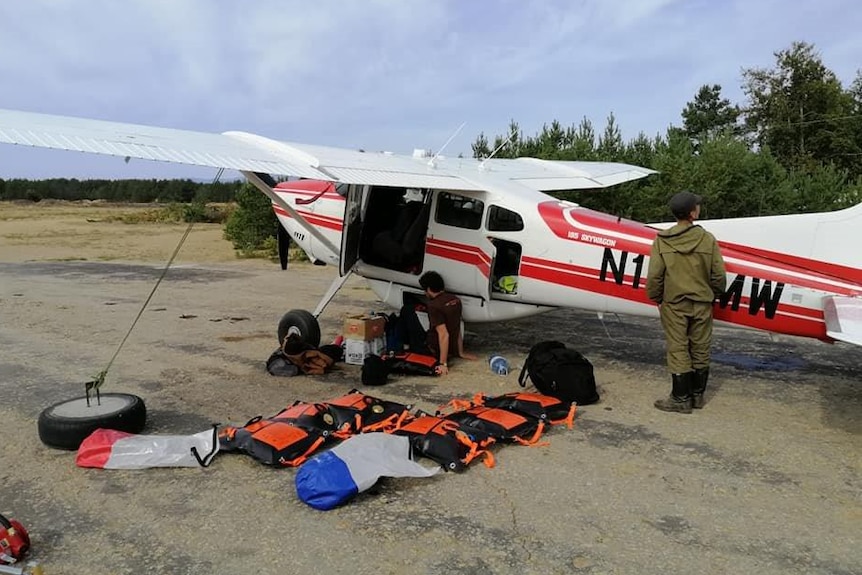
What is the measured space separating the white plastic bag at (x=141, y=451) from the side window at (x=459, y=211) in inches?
151

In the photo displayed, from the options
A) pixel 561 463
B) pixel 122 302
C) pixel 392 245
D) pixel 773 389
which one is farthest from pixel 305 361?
pixel 122 302

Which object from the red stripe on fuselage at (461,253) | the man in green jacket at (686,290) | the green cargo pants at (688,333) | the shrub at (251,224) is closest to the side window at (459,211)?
the red stripe on fuselage at (461,253)

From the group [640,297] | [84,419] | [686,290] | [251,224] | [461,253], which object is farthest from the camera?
[251,224]

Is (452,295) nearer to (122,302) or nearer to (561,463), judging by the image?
(561,463)

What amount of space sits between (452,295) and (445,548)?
159 inches

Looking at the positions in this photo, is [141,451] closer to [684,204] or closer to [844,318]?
[684,204]

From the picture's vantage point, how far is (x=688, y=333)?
5891 millimetres

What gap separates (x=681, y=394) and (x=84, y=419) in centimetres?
495

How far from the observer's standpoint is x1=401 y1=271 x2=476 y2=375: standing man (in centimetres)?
712

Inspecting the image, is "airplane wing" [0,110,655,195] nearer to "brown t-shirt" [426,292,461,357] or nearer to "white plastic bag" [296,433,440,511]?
"brown t-shirt" [426,292,461,357]

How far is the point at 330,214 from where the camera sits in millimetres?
8453

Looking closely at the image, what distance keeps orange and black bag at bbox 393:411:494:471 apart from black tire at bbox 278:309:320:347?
2981 mm

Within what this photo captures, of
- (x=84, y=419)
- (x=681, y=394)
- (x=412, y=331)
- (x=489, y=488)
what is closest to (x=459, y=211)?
(x=412, y=331)

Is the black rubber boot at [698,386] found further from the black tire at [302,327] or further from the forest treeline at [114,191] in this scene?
the forest treeline at [114,191]
